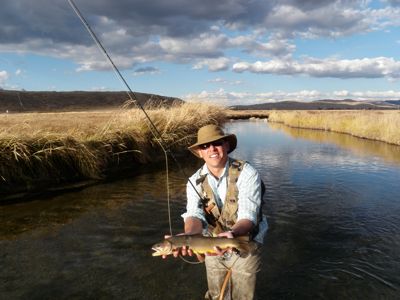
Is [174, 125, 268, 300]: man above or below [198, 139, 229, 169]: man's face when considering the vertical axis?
below

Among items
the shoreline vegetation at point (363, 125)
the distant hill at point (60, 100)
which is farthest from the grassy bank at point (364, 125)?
the distant hill at point (60, 100)

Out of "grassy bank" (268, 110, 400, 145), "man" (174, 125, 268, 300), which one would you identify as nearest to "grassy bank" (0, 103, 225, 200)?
"man" (174, 125, 268, 300)

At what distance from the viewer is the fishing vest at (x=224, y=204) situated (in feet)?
14.3

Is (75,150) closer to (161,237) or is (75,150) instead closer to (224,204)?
(161,237)

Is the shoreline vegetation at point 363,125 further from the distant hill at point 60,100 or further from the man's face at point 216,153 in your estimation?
the man's face at point 216,153

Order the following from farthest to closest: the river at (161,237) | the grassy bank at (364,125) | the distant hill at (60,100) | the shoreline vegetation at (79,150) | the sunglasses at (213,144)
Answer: the distant hill at (60,100) → the grassy bank at (364,125) → the shoreline vegetation at (79,150) → the river at (161,237) → the sunglasses at (213,144)

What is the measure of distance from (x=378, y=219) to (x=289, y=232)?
243 centimetres

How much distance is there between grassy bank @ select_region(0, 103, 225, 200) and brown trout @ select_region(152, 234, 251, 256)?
6.50 m

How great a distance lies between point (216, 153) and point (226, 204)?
0.57 metres

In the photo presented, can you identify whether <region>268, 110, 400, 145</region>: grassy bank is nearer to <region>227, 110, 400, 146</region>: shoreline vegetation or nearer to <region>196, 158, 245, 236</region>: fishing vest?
<region>227, 110, 400, 146</region>: shoreline vegetation

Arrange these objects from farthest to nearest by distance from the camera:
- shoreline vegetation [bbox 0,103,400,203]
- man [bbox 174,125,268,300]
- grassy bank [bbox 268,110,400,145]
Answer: grassy bank [bbox 268,110,400,145]
shoreline vegetation [bbox 0,103,400,203]
man [bbox 174,125,268,300]

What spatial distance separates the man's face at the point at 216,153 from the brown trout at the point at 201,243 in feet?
3.15

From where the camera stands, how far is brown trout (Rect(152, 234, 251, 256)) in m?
3.74

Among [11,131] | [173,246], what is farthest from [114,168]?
[173,246]
